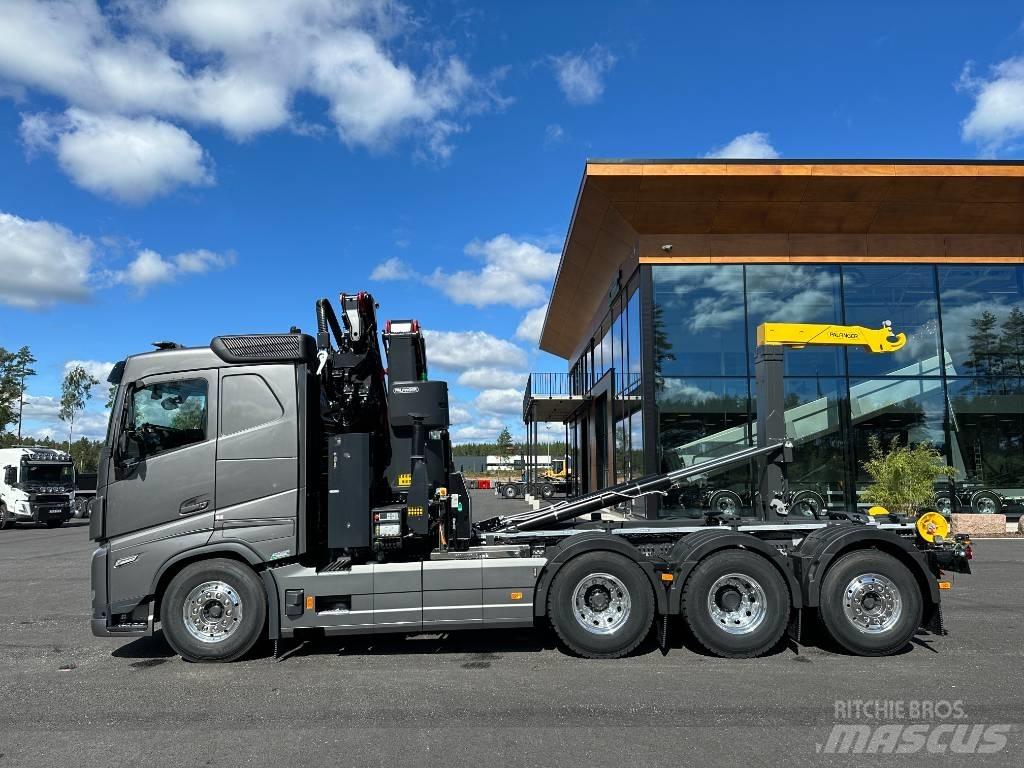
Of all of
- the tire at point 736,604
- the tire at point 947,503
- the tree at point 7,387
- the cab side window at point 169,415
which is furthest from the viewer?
the tree at point 7,387

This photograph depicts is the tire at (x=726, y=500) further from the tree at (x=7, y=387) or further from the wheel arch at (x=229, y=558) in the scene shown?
the tree at (x=7, y=387)

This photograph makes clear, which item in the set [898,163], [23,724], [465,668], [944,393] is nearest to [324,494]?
[465,668]

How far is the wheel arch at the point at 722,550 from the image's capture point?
646 cm

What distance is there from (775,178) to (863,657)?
14252 millimetres

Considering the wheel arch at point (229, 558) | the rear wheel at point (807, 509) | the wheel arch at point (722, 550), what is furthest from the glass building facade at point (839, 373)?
the wheel arch at point (229, 558)

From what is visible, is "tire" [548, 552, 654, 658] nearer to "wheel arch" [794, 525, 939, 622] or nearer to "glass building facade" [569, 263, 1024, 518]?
"wheel arch" [794, 525, 939, 622]

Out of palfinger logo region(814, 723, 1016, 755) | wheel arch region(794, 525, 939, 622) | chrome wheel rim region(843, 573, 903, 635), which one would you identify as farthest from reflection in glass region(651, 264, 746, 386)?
palfinger logo region(814, 723, 1016, 755)

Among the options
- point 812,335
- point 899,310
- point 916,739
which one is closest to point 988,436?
point 899,310

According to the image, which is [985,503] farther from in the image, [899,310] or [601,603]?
[601,603]

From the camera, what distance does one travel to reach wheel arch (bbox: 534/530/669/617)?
651 centimetres

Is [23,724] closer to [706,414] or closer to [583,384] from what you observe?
[706,414]

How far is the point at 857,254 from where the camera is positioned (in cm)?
1961

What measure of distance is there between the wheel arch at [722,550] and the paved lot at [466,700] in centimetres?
58

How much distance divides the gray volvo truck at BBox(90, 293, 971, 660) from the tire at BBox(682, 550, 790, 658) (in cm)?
1
